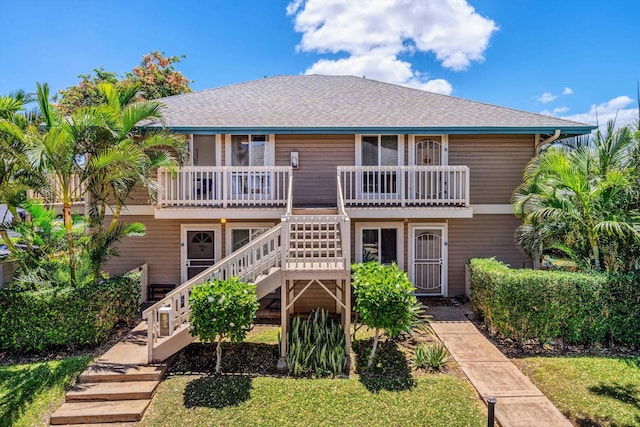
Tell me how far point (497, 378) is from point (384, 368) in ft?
6.68

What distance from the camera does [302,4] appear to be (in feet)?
46.1

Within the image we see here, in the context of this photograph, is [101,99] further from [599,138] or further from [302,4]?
[599,138]

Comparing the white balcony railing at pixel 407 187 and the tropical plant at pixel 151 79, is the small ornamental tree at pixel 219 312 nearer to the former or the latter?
the white balcony railing at pixel 407 187

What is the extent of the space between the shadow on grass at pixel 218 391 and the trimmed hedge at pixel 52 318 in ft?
9.59

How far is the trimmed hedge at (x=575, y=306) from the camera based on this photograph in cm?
670

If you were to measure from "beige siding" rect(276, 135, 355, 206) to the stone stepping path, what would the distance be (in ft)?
20.2

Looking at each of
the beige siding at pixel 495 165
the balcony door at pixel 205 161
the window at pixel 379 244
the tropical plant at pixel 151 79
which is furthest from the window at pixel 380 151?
the tropical plant at pixel 151 79

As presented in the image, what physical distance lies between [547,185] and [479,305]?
11.5ft

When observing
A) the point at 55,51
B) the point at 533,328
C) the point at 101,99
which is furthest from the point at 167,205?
the point at 55,51

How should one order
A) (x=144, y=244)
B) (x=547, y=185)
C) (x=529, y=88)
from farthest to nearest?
(x=529, y=88), (x=144, y=244), (x=547, y=185)

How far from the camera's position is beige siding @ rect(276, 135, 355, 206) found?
10.3 meters

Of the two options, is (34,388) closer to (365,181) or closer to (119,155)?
(119,155)

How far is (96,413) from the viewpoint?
499 centimetres

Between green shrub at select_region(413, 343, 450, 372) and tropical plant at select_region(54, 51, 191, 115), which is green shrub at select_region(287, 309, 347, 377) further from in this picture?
tropical plant at select_region(54, 51, 191, 115)
